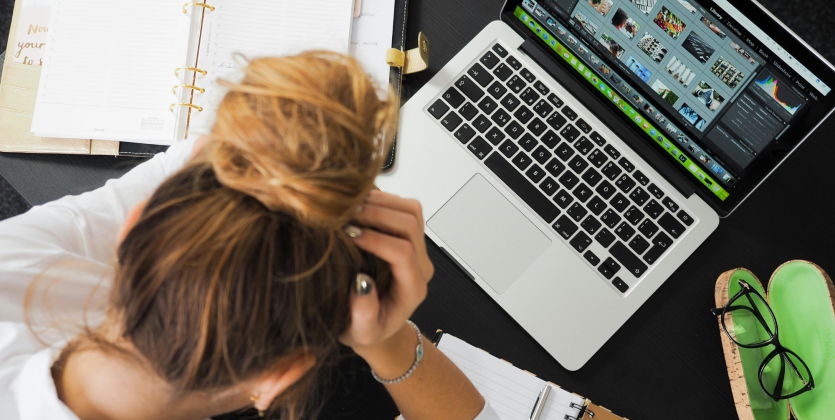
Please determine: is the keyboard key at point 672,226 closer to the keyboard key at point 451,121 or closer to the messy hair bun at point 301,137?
the keyboard key at point 451,121

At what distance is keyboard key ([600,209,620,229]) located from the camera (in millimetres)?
696

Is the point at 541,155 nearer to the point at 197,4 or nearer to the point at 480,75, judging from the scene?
the point at 480,75

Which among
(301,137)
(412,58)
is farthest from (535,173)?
(301,137)

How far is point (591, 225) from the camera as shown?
70cm

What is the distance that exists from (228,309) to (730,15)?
53cm

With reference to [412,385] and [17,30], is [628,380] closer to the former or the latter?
[412,385]

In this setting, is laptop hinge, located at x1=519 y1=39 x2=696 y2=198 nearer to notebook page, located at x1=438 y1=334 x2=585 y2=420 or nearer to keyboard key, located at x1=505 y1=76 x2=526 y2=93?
keyboard key, located at x1=505 y1=76 x2=526 y2=93

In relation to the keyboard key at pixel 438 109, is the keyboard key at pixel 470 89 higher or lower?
higher

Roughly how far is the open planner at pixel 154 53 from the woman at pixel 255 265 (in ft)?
1.03

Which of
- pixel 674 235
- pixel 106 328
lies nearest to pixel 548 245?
pixel 674 235

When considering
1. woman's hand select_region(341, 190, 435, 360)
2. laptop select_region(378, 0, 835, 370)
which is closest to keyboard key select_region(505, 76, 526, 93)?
laptop select_region(378, 0, 835, 370)

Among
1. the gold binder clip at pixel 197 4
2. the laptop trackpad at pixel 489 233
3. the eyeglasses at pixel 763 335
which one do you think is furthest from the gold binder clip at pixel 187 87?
the eyeglasses at pixel 763 335

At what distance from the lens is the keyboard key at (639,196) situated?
0.70 metres

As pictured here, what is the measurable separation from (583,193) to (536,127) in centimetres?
11
